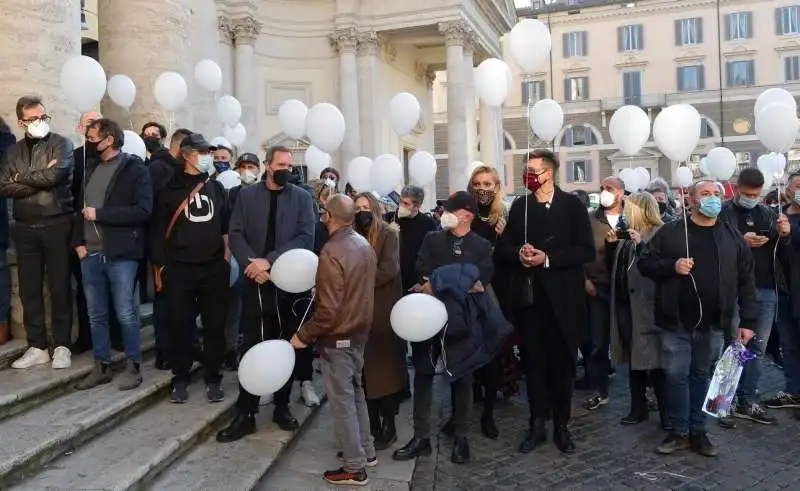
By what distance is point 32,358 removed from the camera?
4891 mm

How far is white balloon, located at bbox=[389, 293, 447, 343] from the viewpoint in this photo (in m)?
4.01

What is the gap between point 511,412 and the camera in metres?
5.75

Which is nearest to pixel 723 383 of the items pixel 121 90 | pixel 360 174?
pixel 360 174

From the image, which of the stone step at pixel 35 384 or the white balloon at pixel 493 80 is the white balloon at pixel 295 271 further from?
the white balloon at pixel 493 80

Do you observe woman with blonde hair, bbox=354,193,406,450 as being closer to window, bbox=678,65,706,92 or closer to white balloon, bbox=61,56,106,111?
white balloon, bbox=61,56,106,111

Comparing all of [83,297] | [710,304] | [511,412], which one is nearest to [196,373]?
[83,297]

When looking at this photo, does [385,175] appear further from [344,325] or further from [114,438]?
[114,438]

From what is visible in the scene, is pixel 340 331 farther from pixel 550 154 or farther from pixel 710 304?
pixel 710 304

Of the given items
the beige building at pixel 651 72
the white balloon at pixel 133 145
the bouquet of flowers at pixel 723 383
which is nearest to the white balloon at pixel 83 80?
the white balloon at pixel 133 145

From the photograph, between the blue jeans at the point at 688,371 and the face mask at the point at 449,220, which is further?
the blue jeans at the point at 688,371

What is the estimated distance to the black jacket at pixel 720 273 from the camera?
4586 millimetres

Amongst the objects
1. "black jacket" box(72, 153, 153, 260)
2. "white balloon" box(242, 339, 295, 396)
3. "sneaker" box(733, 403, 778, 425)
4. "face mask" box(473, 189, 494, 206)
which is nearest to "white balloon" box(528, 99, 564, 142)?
"face mask" box(473, 189, 494, 206)

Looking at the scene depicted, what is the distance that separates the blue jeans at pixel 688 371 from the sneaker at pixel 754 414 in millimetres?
997

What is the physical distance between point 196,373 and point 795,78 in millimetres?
46186
